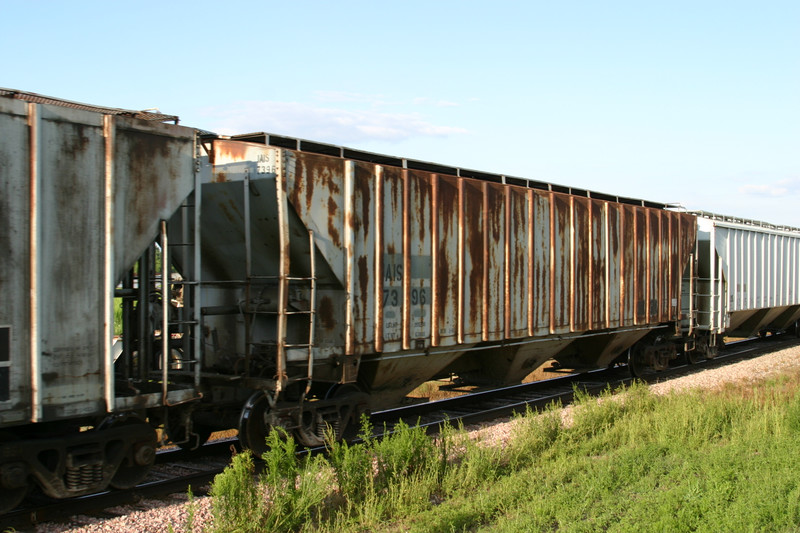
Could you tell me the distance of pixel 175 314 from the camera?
802cm

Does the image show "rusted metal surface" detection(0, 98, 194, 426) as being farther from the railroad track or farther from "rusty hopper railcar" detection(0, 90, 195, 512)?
the railroad track

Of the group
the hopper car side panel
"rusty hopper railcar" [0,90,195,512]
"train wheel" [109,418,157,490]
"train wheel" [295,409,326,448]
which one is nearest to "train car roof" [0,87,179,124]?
"rusty hopper railcar" [0,90,195,512]

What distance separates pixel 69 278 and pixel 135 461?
6.25 ft

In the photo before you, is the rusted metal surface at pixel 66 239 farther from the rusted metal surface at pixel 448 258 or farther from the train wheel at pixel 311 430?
the train wheel at pixel 311 430

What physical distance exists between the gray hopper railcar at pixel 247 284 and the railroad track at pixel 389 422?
0.24 m

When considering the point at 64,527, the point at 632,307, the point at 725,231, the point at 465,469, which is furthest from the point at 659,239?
the point at 64,527

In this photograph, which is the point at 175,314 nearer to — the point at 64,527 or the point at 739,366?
the point at 64,527

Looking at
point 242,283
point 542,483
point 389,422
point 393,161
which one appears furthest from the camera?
point 389,422

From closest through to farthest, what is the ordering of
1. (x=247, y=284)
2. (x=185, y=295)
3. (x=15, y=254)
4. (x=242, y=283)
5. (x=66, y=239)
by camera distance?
1. (x=15, y=254)
2. (x=66, y=239)
3. (x=185, y=295)
4. (x=247, y=284)
5. (x=242, y=283)

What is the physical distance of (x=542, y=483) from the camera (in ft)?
22.8

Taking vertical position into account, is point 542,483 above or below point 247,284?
below

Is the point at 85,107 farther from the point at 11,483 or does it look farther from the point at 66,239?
the point at 11,483

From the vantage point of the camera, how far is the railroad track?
20.4ft

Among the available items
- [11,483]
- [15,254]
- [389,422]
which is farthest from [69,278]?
[389,422]
